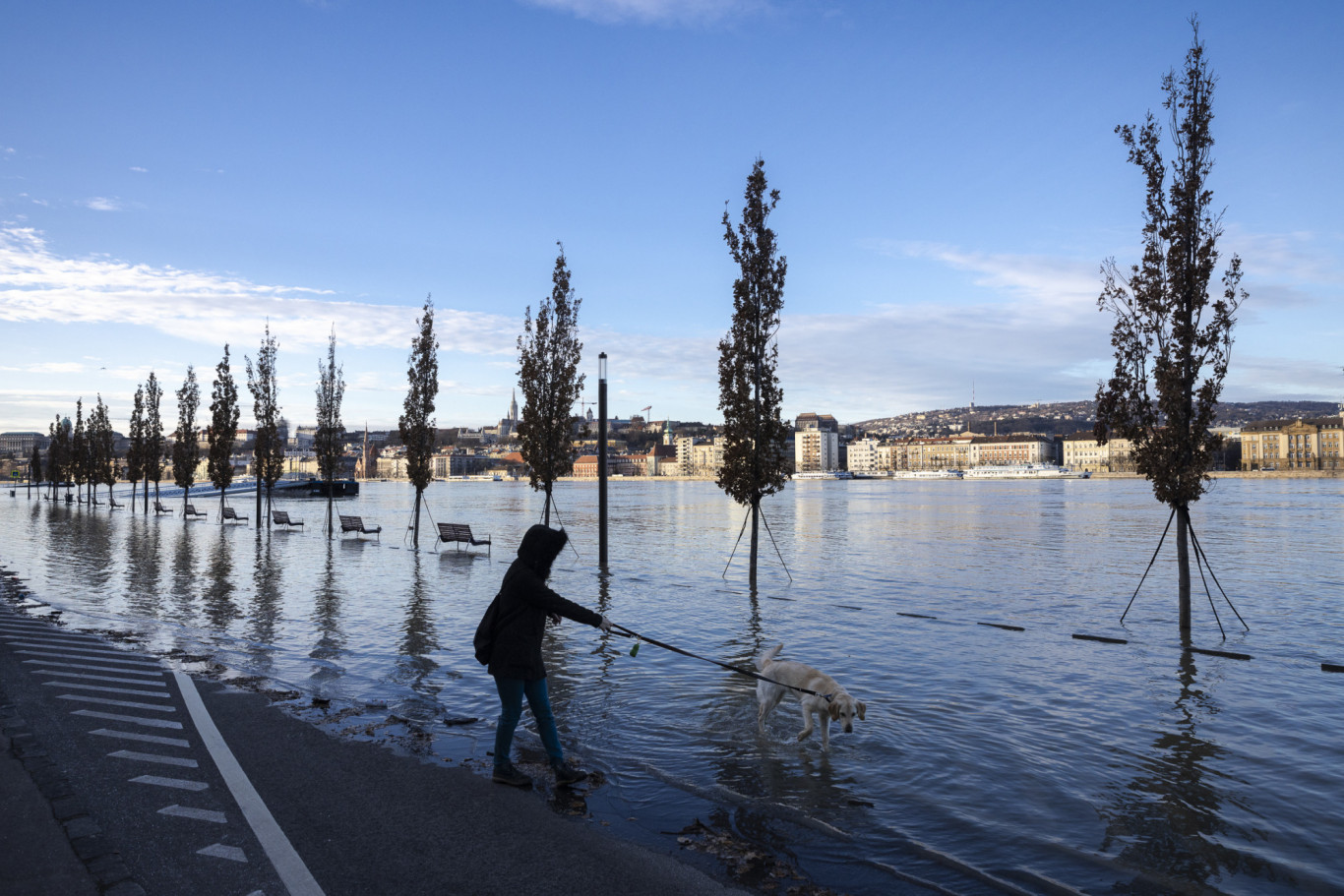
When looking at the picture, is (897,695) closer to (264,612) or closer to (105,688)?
(105,688)

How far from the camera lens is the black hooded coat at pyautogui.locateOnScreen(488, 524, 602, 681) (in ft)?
20.2

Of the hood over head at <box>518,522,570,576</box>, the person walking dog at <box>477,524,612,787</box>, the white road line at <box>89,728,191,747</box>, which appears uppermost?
the hood over head at <box>518,522,570,576</box>

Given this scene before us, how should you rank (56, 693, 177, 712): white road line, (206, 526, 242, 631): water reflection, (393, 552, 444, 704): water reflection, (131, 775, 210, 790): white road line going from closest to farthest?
(131, 775, 210, 790): white road line
(56, 693, 177, 712): white road line
(393, 552, 444, 704): water reflection
(206, 526, 242, 631): water reflection

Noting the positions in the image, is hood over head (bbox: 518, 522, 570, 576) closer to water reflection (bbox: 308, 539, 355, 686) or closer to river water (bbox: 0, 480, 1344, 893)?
river water (bbox: 0, 480, 1344, 893)

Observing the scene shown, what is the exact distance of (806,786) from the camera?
21.8 ft

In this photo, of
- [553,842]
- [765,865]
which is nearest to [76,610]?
[553,842]

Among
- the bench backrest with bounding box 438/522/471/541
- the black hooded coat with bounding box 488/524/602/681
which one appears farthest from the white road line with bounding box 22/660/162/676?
the bench backrest with bounding box 438/522/471/541

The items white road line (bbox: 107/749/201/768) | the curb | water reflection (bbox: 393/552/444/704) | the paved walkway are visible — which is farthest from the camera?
water reflection (bbox: 393/552/444/704)

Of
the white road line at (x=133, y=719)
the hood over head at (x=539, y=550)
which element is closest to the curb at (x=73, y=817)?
the white road line at (x=133, y=719)

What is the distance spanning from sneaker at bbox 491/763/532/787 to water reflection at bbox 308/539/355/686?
4.51 m

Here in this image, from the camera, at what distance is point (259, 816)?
5.44 m

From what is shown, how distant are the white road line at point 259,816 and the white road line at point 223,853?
134 mm

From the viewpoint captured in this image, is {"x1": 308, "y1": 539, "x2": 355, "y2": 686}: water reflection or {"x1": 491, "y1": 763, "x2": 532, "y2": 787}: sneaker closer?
{"x1": 491, "y1": 763, "x2": 532, "y2": 787}: sneaker

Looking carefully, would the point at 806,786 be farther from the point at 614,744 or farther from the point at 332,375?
the point at 332,375
